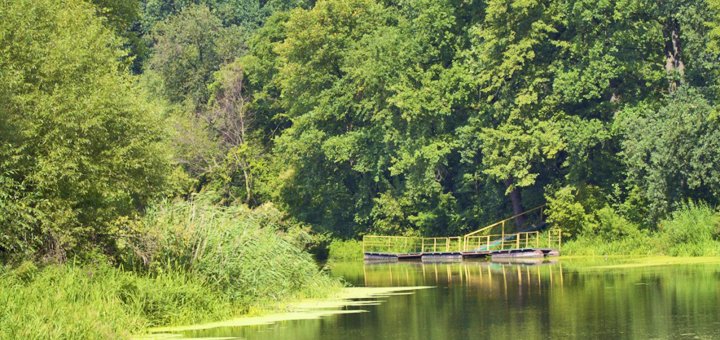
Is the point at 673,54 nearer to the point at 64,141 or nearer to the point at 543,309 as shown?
the point at 543,309

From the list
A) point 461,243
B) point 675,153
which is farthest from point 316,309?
point 461,243

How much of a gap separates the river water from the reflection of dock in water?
0.28 ft

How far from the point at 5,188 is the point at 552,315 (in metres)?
12.9

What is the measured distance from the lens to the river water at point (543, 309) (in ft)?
91.5

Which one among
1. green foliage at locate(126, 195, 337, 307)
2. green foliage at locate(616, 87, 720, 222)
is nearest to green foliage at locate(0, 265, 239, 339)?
green foliage at locate(126, 195, 337, 307)

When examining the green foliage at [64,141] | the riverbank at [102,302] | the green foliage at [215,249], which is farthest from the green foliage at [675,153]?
the riverbank at [102,302]

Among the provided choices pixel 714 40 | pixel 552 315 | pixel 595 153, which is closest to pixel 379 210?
pixel 595 153

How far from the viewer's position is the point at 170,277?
31.5m

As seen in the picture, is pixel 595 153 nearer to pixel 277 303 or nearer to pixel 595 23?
pixel 595 23

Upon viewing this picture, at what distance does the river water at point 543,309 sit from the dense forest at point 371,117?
6969mm

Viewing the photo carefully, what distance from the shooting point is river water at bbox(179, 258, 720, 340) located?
27.9 m

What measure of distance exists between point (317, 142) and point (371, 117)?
3.91m

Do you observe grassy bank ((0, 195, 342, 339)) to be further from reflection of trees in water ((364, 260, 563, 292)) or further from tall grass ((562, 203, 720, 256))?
tall grass ((562, 203, 720, 256))

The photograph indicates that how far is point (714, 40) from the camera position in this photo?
55531 mm
